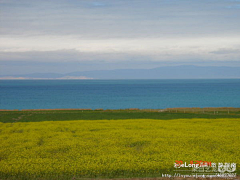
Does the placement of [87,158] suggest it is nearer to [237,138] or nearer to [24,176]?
[24,176]

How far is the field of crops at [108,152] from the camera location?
1772 centimetres

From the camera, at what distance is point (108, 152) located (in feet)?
71.6

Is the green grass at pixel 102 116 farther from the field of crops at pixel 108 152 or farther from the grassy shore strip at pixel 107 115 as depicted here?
the field of crops at pixel 108 152

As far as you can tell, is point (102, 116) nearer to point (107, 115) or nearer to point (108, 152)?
point (107, 115)

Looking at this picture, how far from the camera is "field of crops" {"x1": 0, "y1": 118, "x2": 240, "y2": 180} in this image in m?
17.7

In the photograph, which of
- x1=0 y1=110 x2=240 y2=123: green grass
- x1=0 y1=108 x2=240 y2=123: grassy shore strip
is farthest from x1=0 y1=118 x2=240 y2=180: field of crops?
x1=0 y1=108 x2=240 y2=123: grassy shore strip

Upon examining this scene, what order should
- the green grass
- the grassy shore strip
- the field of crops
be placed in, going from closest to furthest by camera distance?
the field of crops, the green grass, the grassy shore strip

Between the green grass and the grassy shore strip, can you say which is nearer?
the green grass

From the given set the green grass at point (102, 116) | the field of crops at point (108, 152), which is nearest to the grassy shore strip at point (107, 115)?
the green grass at point (102, 116)

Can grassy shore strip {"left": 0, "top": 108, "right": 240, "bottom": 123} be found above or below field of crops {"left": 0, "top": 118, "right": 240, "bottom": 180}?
above

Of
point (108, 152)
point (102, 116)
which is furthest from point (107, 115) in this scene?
point (108, 152)

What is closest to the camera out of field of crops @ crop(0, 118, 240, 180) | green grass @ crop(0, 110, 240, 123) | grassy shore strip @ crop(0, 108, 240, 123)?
field of crops @ crop(0, 118, 240, 180)

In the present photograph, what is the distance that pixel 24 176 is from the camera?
675 inches

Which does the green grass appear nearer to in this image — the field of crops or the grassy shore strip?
the grassy shore strip
